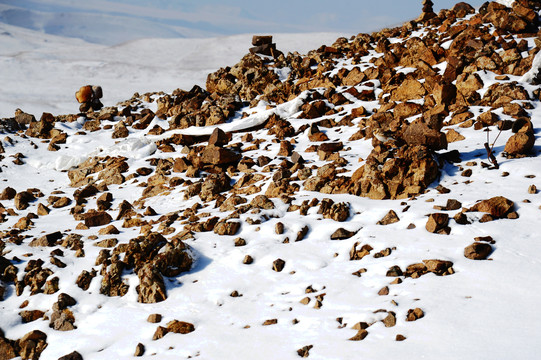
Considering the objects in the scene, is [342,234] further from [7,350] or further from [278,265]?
[7,350]

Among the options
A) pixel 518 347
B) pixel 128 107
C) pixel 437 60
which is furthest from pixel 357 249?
pixel 128 107

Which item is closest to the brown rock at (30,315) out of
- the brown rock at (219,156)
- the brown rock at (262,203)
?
the brown rock at (262,203)

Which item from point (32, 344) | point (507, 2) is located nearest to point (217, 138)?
point (32, 344)

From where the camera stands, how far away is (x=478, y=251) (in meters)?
6.73

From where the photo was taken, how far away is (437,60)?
1534 cm

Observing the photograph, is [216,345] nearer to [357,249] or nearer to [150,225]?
[357,249]

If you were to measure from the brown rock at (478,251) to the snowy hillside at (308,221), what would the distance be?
1.1 inches

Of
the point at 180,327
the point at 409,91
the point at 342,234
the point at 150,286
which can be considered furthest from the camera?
the point at 409,91

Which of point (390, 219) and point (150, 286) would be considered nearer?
point (150, 286)

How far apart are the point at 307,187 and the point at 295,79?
928 centimetres

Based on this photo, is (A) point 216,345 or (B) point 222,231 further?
(B) point 222,231

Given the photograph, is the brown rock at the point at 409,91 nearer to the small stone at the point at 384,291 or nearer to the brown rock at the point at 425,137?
the brown rock at the point at 425,137

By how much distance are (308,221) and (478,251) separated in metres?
3.15

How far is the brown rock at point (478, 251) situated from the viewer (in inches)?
265
